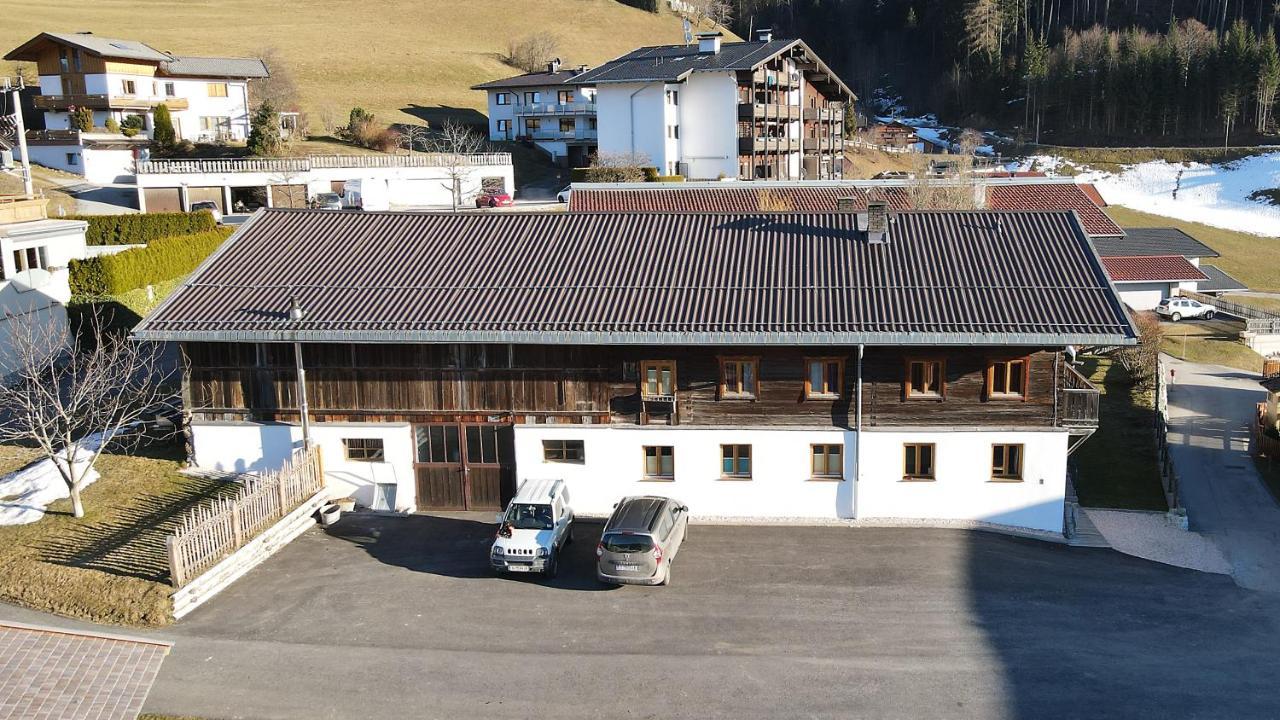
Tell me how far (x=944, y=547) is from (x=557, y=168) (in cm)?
6560

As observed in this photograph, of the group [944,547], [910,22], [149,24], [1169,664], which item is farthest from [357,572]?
[910,22]

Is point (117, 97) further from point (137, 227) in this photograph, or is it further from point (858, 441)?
point (858, 441)

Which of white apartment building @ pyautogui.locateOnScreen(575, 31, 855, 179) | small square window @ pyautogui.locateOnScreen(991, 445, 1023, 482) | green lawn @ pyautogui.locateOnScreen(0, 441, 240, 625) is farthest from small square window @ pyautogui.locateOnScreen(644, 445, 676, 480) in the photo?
white apartment building @ pyautogui.locateOnScreen(575, 31, 855, 179)

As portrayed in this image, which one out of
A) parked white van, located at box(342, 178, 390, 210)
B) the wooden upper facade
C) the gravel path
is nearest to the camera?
the gravel path

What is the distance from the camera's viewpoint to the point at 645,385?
970 inches

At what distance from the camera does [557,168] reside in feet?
276

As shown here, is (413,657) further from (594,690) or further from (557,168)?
(557,168)

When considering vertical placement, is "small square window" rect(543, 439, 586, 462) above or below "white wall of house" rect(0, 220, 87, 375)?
below

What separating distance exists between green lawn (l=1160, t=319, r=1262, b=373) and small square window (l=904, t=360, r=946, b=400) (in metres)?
30.9

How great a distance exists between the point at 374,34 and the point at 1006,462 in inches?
4771

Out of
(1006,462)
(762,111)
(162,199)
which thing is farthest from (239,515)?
(762,111)

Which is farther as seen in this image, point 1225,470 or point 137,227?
point 137,227

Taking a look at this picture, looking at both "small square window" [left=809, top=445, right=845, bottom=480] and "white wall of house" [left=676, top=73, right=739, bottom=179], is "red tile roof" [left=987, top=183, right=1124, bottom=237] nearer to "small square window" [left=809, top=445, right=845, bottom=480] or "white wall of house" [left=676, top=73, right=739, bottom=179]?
"white wall of house" [left=676, top=73, right=739, bottom=179]

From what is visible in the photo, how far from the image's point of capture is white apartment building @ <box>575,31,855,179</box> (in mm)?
73500
